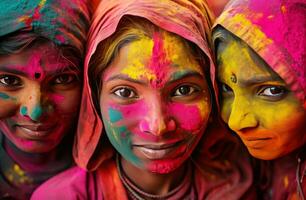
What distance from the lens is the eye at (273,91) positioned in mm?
1191

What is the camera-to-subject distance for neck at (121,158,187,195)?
138cm

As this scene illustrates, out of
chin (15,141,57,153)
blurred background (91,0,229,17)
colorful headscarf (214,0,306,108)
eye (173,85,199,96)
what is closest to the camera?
colorful headscarf (214,0,306,108)

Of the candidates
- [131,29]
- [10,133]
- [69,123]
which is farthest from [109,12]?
[10,133]

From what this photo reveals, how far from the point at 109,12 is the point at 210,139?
456 mm

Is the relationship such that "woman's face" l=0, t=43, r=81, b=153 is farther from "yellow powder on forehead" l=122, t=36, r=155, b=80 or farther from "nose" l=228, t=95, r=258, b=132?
"nose" l=228, t=95, r=258, b=132

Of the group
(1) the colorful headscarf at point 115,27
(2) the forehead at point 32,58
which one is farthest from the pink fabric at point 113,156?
(2) the forehead at point 32,58

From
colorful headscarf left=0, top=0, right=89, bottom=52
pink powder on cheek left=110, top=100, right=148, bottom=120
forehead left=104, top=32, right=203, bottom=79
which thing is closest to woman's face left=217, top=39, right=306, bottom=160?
forehead left=104, top=32, right=203, bottom=79

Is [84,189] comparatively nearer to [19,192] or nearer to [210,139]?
[19,192]

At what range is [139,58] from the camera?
3.97ft

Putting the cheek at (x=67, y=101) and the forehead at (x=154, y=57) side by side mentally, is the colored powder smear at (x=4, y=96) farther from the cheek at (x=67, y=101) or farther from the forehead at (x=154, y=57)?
the forehead at (x=154, y=57)

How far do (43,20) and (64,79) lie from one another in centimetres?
17

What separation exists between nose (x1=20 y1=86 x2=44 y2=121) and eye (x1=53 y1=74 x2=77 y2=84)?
0.20 feet

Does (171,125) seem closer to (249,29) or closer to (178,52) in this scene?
(178,52)

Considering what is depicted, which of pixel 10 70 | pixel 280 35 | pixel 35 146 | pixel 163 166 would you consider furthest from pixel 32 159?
pixel 280 35
